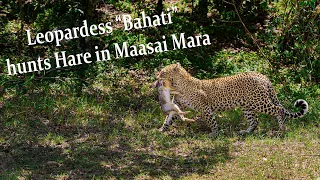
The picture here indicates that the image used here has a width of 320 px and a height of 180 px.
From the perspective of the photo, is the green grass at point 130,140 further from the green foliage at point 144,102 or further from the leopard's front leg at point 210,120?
the leopard's front leg at point 210,120

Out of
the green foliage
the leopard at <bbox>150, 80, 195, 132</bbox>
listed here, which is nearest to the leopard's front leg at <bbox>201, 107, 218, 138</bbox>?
the green foliage

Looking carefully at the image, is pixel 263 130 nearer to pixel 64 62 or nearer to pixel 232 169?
pixel 232 169

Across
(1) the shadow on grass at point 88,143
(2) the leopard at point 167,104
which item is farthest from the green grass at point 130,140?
(2) the leopard at point 167,104

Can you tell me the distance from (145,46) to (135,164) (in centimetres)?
478

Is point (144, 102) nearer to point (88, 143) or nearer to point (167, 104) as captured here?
point (167, 104)

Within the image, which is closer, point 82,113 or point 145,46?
point 82,113

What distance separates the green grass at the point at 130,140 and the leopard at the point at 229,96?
0.27 meters

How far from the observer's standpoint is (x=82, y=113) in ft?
32.8

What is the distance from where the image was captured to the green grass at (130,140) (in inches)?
312

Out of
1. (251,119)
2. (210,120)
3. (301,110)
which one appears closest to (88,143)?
(210,120)

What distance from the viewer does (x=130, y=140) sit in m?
9.12

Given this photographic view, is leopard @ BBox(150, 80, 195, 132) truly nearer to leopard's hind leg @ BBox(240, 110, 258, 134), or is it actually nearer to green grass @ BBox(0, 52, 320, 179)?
green grass @ BBox(0, 52, 320, 179)

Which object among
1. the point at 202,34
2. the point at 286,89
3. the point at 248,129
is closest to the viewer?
the point at 248,129

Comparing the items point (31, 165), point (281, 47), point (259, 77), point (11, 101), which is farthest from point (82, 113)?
point (281, 47)
